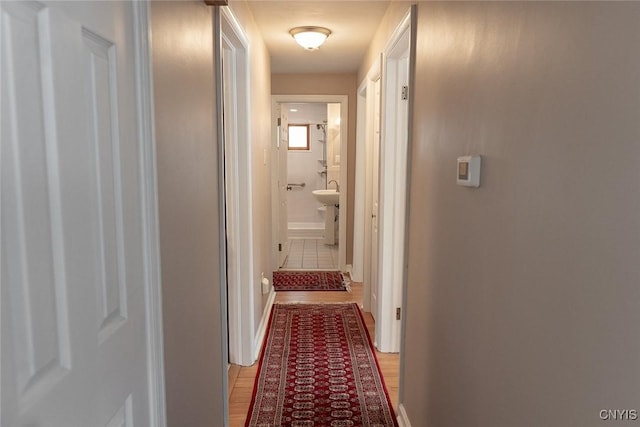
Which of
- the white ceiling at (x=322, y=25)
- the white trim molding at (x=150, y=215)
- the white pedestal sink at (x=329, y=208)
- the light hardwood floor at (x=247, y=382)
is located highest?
the white ceiling at (x=322, y=25)

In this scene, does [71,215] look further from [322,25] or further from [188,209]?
[322,25]

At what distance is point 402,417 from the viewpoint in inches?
89.0

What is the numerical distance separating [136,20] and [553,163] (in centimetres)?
95

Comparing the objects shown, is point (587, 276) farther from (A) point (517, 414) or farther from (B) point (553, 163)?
(A) point (517, 414)

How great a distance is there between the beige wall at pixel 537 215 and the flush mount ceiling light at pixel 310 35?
1.78 m

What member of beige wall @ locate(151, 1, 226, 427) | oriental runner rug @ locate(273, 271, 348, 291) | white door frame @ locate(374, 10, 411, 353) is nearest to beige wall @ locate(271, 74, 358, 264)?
oriental runner rug @ locate(273, 271, 348, 291)

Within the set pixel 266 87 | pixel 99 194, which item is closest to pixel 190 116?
pixel 99 194

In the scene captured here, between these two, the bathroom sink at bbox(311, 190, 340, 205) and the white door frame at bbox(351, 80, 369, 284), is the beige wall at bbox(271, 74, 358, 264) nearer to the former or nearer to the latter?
the white door frame at bbox(351, 80, 369, 284)

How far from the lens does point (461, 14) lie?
4.69 feet

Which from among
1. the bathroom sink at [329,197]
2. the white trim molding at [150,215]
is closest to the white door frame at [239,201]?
the white trim molding at [150,215]

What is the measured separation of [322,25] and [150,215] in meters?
2.54

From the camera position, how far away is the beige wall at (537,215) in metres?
0.68

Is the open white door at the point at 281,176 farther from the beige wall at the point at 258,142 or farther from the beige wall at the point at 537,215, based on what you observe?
the beige wall at the point at 537,215

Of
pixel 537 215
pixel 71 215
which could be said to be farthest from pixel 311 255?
pixel 71 215
